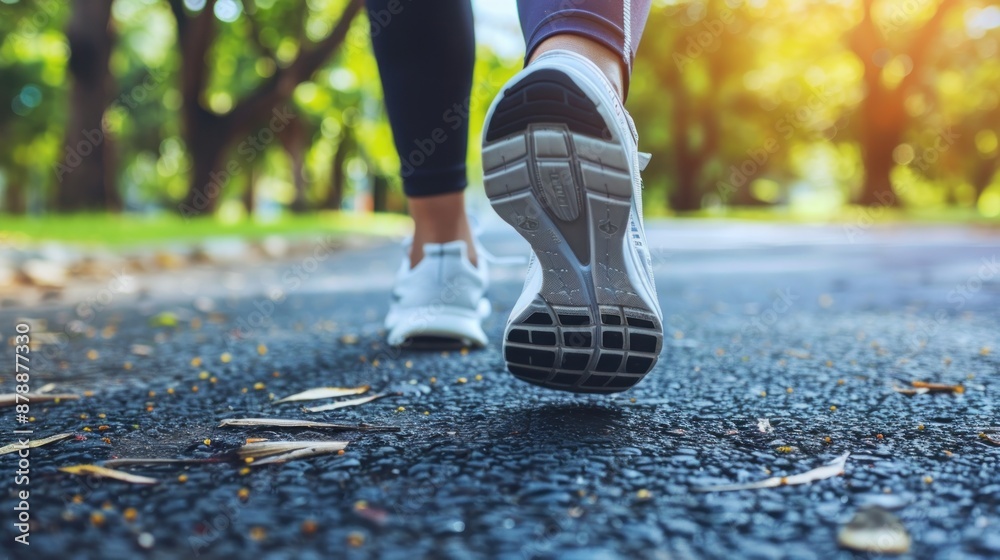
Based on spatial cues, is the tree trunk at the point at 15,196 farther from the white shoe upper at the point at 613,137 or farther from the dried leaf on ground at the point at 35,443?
the white shoe upper at the point at 613,137

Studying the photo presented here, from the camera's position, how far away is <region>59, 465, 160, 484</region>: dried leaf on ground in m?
0.93

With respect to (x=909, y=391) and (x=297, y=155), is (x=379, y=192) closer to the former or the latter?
(x=297, y=155)

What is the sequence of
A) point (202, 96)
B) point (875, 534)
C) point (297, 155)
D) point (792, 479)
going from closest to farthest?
point (875, 534)
point (792, 479)
point (202, 96)
point (297, 155)

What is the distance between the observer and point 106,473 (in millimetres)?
951

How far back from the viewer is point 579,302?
119 centimetres

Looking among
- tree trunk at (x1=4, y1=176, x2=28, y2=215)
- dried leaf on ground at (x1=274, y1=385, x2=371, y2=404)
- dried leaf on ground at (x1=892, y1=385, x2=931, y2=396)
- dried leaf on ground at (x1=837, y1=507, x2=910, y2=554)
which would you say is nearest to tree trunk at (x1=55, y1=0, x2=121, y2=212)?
dried leaf on ground at (x1=274, y1=385, x2=371, y2=404)

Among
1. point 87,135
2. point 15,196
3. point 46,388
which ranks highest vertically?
point 15,196

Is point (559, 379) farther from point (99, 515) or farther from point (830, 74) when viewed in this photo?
point (830, 74)

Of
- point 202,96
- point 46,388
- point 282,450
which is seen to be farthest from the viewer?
point 202,96

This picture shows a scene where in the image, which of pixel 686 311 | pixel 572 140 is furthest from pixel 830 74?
pixel 572 140

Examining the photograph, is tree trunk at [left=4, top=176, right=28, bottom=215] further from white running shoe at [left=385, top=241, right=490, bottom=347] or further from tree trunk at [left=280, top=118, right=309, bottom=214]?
white running shoe at [left=385, top=241, right=490, bottom=347]

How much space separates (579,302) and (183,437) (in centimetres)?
59

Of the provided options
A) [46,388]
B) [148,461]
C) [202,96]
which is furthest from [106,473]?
[202,96]

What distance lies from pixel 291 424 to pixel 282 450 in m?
0.15
